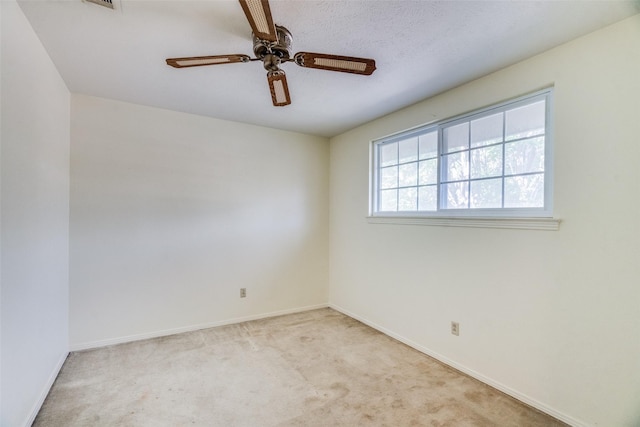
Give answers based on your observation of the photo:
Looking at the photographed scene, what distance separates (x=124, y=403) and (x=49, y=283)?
1046mm

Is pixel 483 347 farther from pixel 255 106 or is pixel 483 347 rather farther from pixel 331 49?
pixel 255 106

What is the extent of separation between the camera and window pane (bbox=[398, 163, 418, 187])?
3.01 meters

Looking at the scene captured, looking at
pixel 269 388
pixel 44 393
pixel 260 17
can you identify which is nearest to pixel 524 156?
pixel 260 17

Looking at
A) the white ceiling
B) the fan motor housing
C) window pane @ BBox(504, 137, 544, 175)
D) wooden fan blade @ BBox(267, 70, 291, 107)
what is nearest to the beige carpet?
window pane @ BBox(504, 137, 544, 175)

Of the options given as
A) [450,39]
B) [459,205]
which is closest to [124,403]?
[459,205]

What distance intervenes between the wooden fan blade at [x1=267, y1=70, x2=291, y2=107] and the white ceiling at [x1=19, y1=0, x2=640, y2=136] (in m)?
0.26

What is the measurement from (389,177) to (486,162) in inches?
44.6

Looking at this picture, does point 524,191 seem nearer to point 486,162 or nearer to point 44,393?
point 486,162

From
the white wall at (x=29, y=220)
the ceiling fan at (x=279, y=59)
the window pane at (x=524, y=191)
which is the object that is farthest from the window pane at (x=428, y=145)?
the white wall at (x=29, y=220)

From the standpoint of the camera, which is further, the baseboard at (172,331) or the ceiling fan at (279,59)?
the baseboard at (172,331)

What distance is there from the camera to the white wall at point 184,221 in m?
2.77

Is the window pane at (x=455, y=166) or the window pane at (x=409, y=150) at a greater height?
the window pane at (x=409, y=150)

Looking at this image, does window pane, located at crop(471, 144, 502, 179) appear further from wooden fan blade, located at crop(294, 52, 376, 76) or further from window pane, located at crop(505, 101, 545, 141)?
wooden fan blade, located at crop(294, 52, 376, 76)

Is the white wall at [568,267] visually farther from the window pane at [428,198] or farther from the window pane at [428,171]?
the window pane at [428,171]
